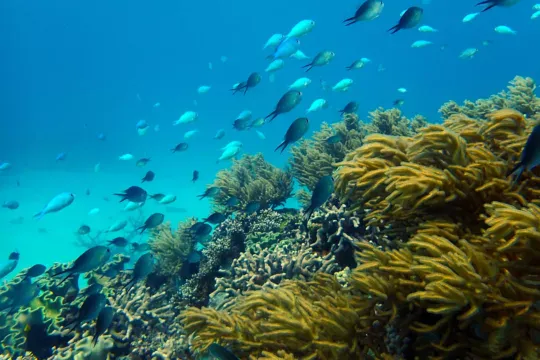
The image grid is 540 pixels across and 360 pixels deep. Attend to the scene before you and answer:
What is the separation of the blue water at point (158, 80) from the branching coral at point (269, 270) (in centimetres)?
2692

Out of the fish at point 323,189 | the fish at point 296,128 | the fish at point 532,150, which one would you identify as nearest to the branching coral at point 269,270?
the fish at point 323,189

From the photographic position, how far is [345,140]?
860cm

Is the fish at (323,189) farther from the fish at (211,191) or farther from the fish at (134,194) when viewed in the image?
the fish at (134,194)

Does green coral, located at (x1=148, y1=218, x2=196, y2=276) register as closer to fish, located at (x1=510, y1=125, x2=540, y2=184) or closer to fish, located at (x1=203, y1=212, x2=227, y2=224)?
fish, located at (x1=203, y1=212, x2=227, y2=224)

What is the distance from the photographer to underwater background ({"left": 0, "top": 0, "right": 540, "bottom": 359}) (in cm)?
3928

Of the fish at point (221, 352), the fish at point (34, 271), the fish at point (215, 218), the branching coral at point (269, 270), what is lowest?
the branching coral at point (269, 270)

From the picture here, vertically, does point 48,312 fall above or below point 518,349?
above

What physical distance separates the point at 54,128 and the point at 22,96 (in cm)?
791

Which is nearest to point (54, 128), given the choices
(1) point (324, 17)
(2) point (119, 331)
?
(2) point (119, 331)

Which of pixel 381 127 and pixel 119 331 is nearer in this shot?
pixel 119 331

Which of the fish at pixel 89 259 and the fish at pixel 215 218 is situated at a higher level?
the fish at pixel 89 259

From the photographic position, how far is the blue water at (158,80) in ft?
142

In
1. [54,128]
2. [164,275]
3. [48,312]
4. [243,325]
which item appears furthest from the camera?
[54,128]

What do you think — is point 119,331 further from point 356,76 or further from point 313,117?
point 356,76
